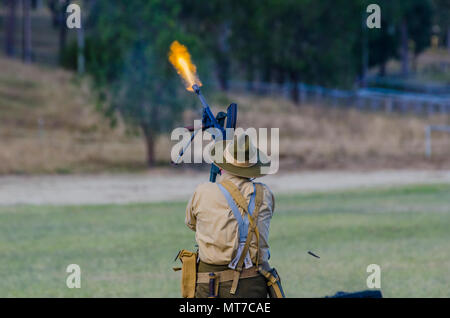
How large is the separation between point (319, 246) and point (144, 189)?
33.9 feet

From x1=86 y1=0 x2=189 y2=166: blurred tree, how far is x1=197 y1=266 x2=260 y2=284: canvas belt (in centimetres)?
2166

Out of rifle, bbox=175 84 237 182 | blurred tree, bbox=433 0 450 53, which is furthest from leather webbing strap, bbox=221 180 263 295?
blurred tree, bbox=433 0 450 53

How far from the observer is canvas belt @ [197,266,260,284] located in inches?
230

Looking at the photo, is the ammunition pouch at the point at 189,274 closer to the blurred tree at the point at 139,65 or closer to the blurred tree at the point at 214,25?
the blurred tree at the point at 139,65

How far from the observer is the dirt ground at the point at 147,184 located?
22031 millimetres

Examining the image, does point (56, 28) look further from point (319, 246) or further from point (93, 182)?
point (319, 246)

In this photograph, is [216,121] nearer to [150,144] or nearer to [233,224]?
[233,224]

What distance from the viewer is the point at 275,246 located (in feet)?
47.4

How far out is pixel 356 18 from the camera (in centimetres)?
5362

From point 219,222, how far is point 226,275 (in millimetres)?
402

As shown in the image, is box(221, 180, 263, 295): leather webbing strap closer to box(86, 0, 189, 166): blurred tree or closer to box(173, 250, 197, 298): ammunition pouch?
box(173, 250, 197, 298): ammunition pouch

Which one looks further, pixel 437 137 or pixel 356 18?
pixel 356 18

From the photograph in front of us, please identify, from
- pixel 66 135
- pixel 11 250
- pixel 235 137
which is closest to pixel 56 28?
pixel 66 135

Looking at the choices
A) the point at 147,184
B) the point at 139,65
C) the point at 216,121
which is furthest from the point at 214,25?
the point at 216,121
